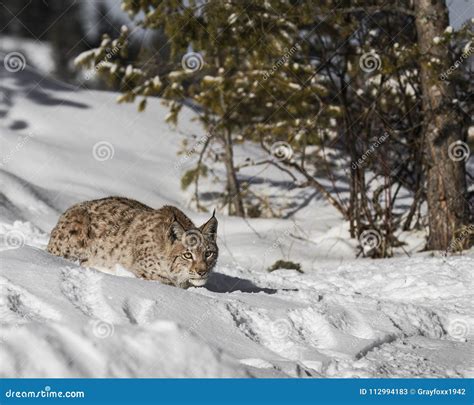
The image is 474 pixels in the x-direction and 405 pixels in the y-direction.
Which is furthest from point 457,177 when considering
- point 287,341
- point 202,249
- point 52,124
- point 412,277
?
point 52,124

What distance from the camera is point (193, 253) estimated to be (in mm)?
6203

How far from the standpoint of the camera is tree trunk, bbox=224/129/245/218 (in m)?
12.7

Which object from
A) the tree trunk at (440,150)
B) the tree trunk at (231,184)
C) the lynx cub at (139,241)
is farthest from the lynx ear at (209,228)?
the tree trunk at (231,184)

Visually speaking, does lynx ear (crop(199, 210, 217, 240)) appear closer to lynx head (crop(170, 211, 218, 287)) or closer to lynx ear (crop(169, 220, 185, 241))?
lynx head (crop(170, 211, 218, 287))

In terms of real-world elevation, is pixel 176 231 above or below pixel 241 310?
above

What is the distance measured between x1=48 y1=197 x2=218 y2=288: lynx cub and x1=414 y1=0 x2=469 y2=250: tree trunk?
13.4 feet

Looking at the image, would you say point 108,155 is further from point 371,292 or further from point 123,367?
point 123,367

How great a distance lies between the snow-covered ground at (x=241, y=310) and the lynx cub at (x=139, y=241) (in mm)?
218

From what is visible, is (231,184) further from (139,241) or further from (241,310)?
(241,310)

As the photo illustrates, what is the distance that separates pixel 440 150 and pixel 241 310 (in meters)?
5.09

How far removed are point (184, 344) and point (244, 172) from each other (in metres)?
11.7

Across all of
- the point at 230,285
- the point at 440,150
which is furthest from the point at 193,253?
the point at 440,150

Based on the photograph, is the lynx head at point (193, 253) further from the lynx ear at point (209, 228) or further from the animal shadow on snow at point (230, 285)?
the animal shadow on snow at point (230, 285)

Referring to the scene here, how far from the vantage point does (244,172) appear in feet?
52.0
